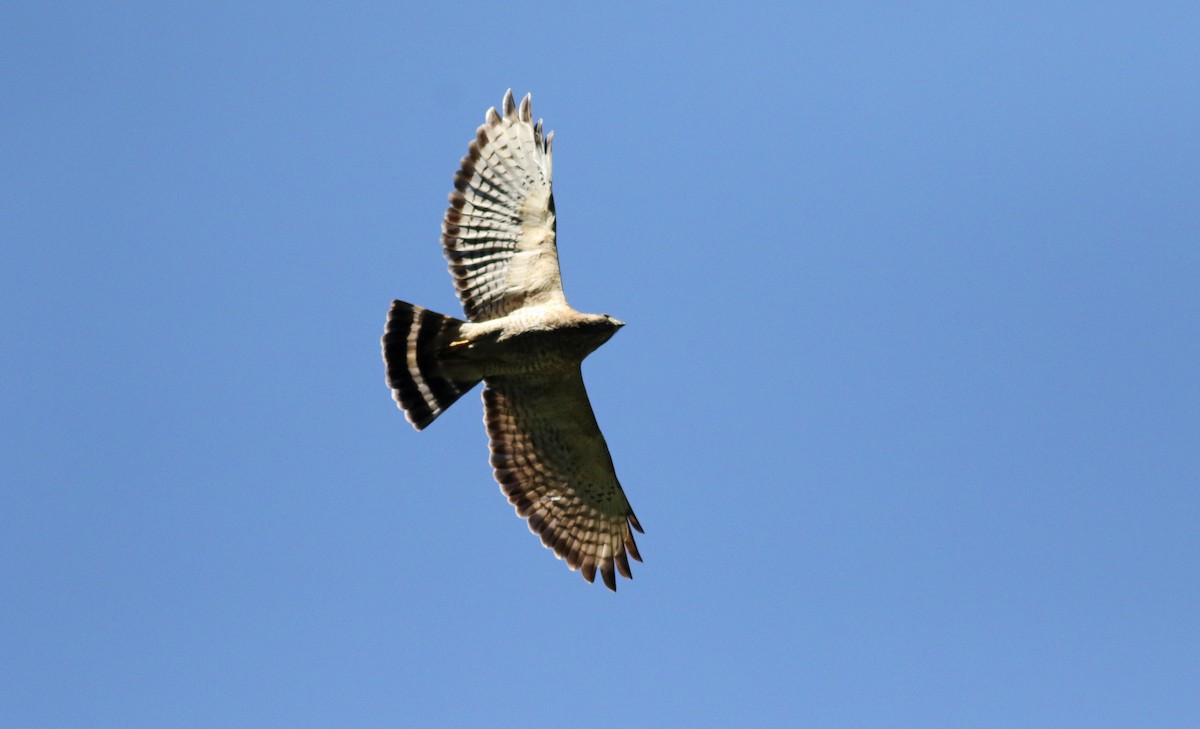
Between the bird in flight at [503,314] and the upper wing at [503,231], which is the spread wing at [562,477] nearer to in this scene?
the bird in flight at [503,314]

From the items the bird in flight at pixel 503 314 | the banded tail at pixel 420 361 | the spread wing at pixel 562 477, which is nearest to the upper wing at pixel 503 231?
the bird in flight at pixel 503 314

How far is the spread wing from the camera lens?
43.9 ft

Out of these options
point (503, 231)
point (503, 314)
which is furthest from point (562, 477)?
point (503, 231)

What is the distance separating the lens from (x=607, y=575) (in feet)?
45.2

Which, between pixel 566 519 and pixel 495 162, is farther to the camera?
pixel 566 519

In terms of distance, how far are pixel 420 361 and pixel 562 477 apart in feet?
6.20

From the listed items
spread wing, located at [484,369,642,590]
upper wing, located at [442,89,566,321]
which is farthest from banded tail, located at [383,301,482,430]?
spread wing, located at [484,369,642,590]

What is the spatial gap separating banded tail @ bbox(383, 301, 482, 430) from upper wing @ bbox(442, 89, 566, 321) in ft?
1.11

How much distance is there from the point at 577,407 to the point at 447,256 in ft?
5.96

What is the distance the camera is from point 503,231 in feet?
42.0

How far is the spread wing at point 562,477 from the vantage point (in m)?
13.4

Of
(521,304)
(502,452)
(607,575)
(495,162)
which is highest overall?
(495,162)

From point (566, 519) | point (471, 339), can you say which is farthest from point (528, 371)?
point (566, 519)

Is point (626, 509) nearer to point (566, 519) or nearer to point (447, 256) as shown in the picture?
point (566, 519)
